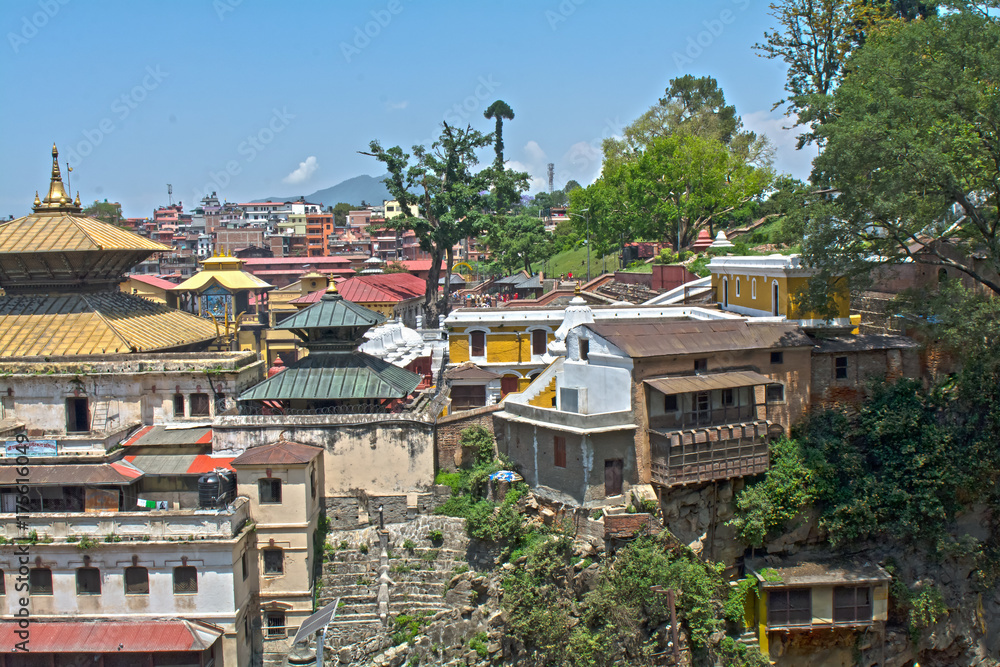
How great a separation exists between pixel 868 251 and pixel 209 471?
25.1 m

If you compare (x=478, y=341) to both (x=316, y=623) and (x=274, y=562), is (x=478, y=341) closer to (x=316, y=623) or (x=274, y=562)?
(x=274, y=562)

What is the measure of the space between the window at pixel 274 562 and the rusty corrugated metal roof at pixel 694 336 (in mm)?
13572

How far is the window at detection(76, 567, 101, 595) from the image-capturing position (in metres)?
27.2

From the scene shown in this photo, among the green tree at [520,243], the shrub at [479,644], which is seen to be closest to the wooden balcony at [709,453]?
the shrub at [479,644]

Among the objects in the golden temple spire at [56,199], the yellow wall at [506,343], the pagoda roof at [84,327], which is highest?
the golden temple spire at [56,199]

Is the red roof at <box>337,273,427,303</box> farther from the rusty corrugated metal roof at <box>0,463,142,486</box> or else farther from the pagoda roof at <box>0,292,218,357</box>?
the rusty corrugated metal roof at <box>0,463,142,486</box>

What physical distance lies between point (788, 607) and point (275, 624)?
18.2 m

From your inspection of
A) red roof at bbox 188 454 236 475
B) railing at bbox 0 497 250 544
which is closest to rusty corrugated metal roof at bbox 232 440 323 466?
red roof at bbox 188 454 236 475

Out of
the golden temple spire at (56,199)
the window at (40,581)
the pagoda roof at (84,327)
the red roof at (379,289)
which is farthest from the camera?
the red roof at (379,289)

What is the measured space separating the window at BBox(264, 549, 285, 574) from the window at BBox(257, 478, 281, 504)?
179cm

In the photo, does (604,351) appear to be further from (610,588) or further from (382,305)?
(382,305)

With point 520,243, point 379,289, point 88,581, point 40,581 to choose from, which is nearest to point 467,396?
point 88,581

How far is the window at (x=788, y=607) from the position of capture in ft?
97.2

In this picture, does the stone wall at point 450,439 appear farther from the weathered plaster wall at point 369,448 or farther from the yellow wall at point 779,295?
the yellow wall at point 779,295
